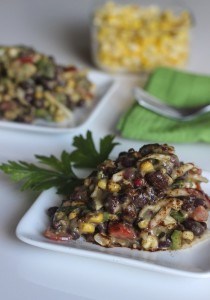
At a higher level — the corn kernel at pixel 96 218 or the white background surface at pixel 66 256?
the corn kernel at pixel 96 218

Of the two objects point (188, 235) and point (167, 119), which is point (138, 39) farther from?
point (188, 235)

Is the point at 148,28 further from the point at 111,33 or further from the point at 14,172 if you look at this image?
the point at 14,172

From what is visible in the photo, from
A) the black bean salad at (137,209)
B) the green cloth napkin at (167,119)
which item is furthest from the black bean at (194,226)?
the green cloth napkin at (167,119)

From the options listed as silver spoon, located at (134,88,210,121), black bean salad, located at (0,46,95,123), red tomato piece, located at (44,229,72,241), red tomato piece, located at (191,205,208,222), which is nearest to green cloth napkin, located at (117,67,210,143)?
silver spoon, located at (134,88,210,121)

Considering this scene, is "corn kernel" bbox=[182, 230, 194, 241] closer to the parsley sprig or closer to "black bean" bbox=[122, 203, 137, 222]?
"black bean" bbox=[122, 203, 137, 222]

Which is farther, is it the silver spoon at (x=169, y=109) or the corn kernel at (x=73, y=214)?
the silver spoon at (x=169, y=109)

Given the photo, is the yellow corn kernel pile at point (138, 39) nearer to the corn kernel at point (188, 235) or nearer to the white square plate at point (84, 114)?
the white square plate at point (84, 114)
